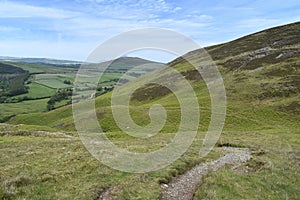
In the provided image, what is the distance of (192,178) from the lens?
2069cm

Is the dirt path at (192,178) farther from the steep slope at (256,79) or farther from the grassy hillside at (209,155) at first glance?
the steep slope at (256,79)

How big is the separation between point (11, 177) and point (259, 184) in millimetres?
16235

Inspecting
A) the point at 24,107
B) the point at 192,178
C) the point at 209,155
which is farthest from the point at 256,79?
the point at 24,107

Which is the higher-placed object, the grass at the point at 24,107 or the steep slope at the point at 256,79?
the steep slope at the point at 256,79

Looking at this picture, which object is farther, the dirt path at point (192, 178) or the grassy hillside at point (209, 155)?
the dirt path at point (192, 178)

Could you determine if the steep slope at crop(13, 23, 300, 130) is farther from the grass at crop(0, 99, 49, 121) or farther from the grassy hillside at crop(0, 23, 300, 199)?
the grass at crop(0, 99, 49, 121)

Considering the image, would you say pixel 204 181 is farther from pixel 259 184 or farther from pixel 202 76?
pixel 202 76

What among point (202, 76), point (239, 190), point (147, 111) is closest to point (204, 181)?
point (239, 190)

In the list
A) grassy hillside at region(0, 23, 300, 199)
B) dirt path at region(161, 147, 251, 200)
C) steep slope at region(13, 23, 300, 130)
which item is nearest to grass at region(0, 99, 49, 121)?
steep slope at region(13, 23, 300, 130)

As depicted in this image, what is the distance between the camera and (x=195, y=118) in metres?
61.9

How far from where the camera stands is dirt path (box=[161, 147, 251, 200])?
17.3m

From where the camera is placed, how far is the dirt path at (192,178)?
56.9ft

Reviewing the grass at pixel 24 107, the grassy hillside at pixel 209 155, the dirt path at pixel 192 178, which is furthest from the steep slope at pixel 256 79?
the grass at pixel 24 107

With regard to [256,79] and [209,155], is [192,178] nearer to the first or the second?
[209,155]
